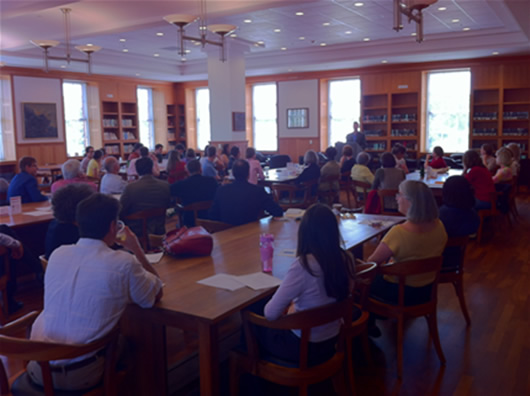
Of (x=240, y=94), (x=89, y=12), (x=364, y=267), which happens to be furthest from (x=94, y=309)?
(x=240, y=94)

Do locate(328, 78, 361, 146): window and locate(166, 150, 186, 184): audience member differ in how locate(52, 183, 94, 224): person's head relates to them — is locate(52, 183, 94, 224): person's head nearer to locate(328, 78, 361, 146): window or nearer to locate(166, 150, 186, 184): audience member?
locate(166, 150, 186, 184): audience member

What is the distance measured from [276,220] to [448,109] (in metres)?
10.7

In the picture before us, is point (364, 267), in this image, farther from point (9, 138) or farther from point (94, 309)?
point (9, 138)

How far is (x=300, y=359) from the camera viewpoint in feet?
7.72

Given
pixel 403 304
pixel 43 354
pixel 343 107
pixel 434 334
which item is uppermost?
pixel 343 107

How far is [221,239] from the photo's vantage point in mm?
3740

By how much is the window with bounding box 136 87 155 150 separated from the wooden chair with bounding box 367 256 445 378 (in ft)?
47.5

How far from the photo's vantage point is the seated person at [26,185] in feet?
18.4

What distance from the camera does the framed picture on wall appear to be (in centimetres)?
1555

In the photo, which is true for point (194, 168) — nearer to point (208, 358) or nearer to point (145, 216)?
point (145, 216)

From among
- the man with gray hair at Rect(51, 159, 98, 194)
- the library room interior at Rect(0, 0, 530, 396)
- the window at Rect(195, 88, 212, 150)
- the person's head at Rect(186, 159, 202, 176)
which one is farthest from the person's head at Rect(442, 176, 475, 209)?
the window at Rect(195, 88, 212, 150)

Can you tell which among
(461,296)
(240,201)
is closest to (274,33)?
(240,201)

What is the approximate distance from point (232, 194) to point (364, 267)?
196 cm

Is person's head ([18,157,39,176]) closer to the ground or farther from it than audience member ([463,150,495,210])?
farther from it
